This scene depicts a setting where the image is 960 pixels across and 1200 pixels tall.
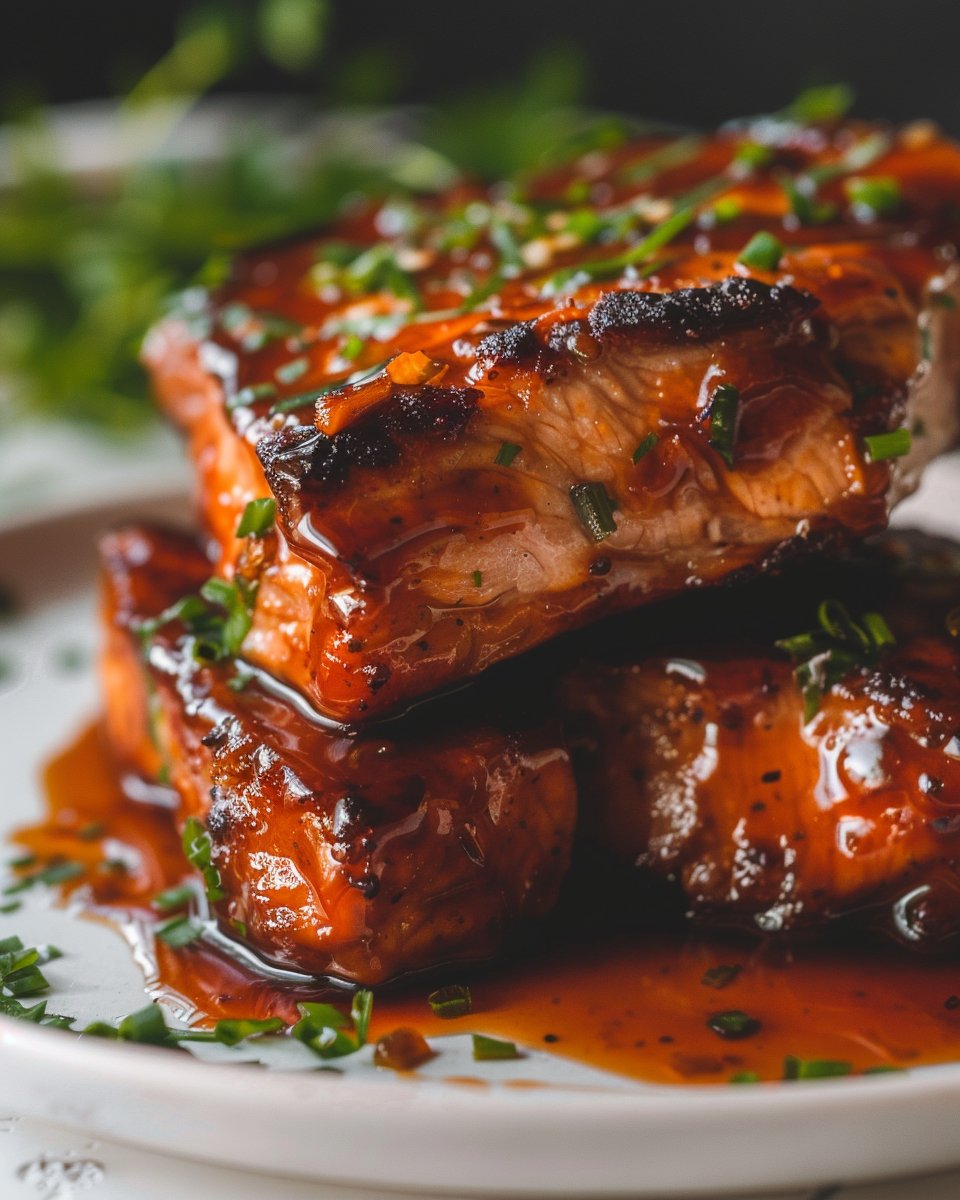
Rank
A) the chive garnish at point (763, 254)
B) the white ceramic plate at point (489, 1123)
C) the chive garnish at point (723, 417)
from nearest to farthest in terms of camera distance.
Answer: the white ceramic plate at point (489, 1123) < the chive garnish at point (723, 417) < the chive garnish at point (763, 254)

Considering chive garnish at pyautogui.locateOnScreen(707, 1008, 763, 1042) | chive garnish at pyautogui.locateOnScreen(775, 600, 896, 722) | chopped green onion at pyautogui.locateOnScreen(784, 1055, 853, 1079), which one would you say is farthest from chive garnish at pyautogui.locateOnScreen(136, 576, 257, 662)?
chopped green onion at pyautogui.locateOnScreen(784, 1055, 853, 1079)

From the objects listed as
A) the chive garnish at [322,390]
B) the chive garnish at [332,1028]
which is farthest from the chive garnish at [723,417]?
the chive garnish at [332,1028]

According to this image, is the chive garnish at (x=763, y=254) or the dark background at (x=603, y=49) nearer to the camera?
the chive garnish at (x=763, y=254)

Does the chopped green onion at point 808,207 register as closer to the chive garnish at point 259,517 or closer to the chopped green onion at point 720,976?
the chive garnish at point 259,517

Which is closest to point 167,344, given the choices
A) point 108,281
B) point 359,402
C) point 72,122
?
point 359,402

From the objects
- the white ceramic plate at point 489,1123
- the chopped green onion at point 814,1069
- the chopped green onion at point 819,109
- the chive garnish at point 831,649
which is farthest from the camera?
the chopped green onion at point 819,109

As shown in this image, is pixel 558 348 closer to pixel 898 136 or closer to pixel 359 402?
pixel 359 402

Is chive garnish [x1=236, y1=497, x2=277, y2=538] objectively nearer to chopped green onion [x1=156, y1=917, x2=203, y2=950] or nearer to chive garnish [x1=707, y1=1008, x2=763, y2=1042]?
chopped green onion [x1=156, y1=917, x2=203, y2=950]

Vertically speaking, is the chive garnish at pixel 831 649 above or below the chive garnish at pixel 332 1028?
above
